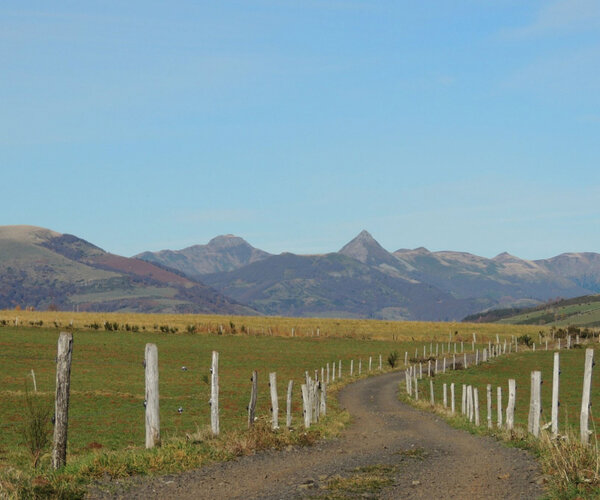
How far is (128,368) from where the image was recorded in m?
67.9

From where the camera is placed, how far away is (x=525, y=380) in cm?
6738

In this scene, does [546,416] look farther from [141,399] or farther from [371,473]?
[371,473]

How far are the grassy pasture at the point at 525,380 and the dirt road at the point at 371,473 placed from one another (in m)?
13.4

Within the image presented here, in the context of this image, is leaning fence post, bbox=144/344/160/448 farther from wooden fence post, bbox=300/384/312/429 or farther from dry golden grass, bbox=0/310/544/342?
dry golden grass, bbox=0/310/544/342

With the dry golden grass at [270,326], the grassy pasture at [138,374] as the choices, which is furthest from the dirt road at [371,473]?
the dry golden grass at [270,326]

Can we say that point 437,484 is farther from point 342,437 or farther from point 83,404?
point 83,404

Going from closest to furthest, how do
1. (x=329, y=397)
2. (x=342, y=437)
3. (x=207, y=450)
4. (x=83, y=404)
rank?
(x=207, y=450) < (x=342, y=437) < (x=83, y=404) < (x=329, y=397)

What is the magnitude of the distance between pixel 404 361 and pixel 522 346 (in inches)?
1162

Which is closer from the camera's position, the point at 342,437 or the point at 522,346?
the point at 342,437

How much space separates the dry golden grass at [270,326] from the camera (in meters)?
118

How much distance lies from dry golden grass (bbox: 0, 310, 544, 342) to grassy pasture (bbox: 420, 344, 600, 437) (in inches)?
1255

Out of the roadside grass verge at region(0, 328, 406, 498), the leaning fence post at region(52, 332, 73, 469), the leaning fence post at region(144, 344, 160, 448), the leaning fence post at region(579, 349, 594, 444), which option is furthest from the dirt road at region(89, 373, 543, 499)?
the leaning fence post at region(52, 332, 73, 469)

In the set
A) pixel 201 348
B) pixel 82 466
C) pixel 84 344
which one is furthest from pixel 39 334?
pixel 82 466

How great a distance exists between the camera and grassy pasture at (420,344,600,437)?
144 feet
